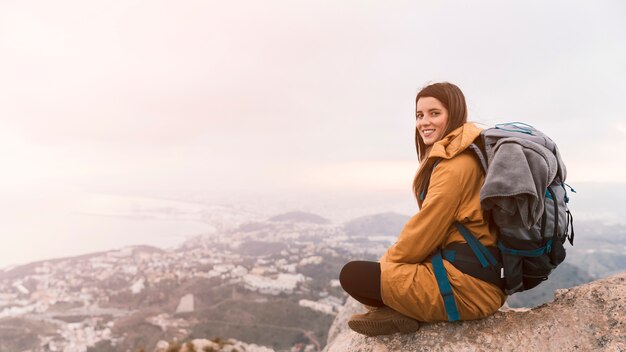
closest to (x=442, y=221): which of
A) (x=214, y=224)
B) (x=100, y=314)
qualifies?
(x=100, y=314)

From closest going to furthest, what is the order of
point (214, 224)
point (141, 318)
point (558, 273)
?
point (141, 318)
point (558, 273)
point (214, 224)

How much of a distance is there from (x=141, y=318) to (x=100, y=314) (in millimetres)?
14741

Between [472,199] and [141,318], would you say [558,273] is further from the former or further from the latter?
[472,199]

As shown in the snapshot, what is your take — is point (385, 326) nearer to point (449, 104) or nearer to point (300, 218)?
point (449, 104)

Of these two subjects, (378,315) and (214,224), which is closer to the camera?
(378,315)

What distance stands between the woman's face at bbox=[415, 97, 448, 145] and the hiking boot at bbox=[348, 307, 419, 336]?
71.0 inches

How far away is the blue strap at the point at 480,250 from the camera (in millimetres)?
2877

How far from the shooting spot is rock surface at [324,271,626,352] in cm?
301

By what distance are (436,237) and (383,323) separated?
3.93 feet

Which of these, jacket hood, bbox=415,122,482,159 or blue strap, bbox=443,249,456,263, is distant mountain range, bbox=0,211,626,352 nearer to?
blue strap, bbox=443,249,456,263

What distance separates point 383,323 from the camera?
11.4ft

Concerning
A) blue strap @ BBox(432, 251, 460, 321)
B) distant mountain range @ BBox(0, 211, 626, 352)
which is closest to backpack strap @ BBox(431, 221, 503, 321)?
blue strap @ BBox(432, 251, 460, 321)

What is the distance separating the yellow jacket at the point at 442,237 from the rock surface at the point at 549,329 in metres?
0.33

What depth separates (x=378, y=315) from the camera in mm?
3500
